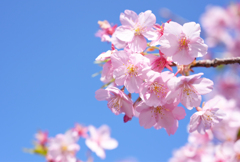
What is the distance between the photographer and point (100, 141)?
3219mm

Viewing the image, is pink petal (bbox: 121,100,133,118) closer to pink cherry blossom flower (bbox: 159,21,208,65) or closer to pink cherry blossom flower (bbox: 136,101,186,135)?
pink cherry blossom flower (bbox: 136,101,186,135)

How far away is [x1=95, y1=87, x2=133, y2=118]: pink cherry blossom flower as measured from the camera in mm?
1579

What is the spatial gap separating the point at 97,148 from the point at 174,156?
5.69 feet

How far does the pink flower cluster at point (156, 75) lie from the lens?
141 centimetres

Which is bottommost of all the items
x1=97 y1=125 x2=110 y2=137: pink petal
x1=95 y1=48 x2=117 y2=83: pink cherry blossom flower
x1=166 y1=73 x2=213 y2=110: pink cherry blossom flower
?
x1=166 y1=73 x2=213 y2=110: pink cherry blossom flower

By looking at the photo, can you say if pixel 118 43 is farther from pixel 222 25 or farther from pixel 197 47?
pixel 222 25

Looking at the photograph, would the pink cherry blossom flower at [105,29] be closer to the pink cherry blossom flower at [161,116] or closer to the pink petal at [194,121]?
the pink cherry blossom flower at [161,116]

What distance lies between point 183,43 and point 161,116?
567mm

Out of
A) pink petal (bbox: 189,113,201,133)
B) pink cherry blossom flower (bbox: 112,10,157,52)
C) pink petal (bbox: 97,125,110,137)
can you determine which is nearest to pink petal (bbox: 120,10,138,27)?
pink cherry blossom flower (bbox: 112,10,157,52)

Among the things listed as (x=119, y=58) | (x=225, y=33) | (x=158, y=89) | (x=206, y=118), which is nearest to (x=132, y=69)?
(x=119, y=58)

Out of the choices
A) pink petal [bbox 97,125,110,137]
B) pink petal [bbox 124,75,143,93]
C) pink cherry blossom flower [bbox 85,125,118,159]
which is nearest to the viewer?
pink petal [bbox 124,75,143,93]

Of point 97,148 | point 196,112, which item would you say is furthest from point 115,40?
point 97,148

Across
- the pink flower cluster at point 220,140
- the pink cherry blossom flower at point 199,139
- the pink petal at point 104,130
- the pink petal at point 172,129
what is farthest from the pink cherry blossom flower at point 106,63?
the pink cherry blossom flower at point 199,139

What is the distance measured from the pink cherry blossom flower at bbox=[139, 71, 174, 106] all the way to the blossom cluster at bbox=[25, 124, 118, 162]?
178cm
